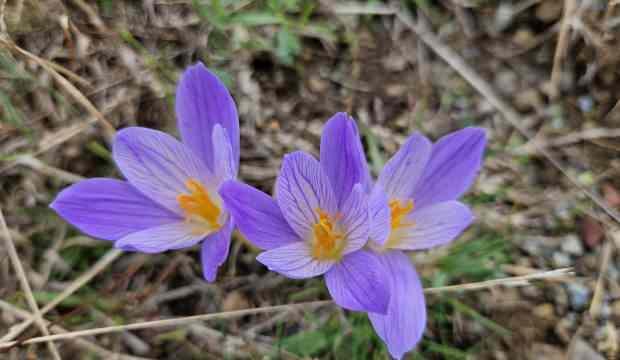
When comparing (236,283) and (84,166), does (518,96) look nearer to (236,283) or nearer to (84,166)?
(236,283)

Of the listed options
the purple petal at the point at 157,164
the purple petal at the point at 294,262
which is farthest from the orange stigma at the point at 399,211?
the purple petal at the point at 157,164

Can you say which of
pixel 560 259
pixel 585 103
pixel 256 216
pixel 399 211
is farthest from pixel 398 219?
pixel 585 103

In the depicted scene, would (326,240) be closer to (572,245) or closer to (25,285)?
(25,285)

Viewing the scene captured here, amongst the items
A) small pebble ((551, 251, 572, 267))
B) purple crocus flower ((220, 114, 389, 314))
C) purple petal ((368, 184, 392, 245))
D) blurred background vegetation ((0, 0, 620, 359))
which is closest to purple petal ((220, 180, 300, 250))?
purple crocus flower ((220, 114, 389, 314))

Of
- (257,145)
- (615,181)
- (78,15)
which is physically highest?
(78,15)

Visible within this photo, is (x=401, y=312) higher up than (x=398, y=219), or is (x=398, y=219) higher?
(x=398, y=219)

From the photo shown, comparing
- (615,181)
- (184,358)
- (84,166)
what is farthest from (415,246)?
(84,166)
